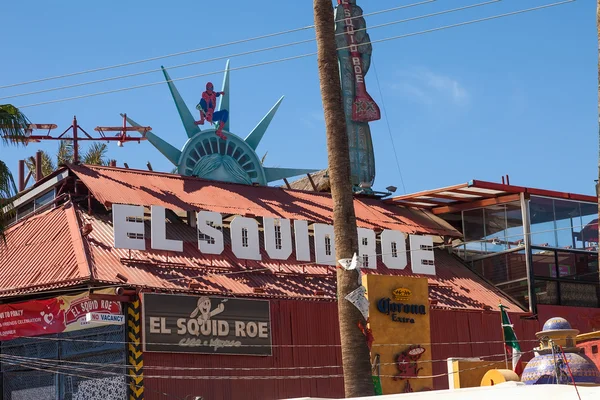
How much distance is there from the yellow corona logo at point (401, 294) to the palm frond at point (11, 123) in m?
14.5

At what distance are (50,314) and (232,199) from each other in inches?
328

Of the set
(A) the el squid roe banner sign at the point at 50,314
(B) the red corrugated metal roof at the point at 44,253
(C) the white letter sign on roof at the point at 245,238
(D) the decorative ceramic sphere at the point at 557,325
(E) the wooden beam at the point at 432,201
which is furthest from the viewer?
(E) the wooden beam at the point at 432,201

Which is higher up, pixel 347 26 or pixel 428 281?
pixel 347 26

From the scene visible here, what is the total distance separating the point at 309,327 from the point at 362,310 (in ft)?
39.3

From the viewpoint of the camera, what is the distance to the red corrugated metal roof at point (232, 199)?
33.9 metres

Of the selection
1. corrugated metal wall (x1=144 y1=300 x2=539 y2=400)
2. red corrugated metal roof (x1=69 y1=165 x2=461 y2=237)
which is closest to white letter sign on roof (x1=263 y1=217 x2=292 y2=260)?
red corrugated metal roof (x1=69 y1=165 x2=461 y2=237)

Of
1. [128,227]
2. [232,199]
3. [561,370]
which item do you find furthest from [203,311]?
[561,370]

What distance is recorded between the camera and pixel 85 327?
30500mm

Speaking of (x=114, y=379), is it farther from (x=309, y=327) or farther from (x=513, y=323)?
(x=513, y=323)

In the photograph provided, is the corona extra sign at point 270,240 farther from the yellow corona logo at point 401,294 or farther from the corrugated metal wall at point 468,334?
the corrugated metal wall at point 468,334

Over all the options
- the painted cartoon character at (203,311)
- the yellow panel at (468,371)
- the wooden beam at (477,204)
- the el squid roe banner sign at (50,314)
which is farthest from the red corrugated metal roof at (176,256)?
the yellow panel at (468,371)

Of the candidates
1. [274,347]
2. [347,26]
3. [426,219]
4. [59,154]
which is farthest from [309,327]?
[59,154]

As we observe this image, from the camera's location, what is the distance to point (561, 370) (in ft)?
71.7

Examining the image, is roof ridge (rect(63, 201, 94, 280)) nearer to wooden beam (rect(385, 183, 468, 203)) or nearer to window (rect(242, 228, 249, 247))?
window (rect(242, 228, 249, 247))
